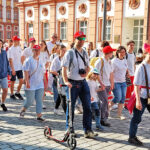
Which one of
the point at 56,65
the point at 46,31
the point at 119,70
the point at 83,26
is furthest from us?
the point at 46,31

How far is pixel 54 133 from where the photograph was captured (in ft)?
17.9

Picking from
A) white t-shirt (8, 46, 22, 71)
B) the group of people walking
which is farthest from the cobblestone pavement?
white t-shirt (8, 46, 22, 71)

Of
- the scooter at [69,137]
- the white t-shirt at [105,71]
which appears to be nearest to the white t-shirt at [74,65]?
the scooter at [69,137]

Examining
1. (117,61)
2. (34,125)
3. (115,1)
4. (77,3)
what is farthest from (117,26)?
(34,125)

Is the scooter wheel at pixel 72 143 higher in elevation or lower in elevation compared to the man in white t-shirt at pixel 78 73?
lower

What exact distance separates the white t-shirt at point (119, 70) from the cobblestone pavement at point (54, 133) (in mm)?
994

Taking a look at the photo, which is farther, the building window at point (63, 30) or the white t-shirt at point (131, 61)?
the building window at point (63, 30)

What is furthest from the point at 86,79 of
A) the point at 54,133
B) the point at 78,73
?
the point at 54,133

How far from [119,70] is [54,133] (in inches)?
94.6

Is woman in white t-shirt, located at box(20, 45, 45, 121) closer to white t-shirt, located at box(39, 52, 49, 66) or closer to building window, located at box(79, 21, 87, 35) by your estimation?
white t-shirt, located at box(39, 52, 49, 66)

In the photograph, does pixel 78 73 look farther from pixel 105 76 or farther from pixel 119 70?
pixel 119 70

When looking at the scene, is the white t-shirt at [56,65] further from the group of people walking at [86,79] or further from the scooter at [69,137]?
the scooter at [69,137]

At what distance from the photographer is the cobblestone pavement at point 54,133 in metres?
4.75

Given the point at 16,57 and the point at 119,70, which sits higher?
the point at 16,57
